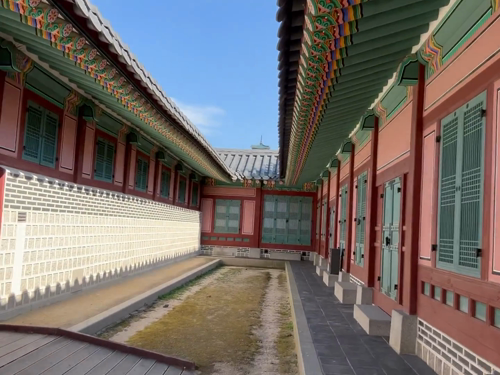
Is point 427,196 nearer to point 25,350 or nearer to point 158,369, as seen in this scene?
point 158,369

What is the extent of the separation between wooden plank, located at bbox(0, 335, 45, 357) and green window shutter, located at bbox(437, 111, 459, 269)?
423cm

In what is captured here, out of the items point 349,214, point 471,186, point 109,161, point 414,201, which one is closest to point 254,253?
point 349,214

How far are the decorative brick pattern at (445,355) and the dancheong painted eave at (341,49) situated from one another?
8.51ft

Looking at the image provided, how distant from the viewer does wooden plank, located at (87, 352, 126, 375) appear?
13.7 ft

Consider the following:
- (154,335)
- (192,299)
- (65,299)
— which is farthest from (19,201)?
(192,299)

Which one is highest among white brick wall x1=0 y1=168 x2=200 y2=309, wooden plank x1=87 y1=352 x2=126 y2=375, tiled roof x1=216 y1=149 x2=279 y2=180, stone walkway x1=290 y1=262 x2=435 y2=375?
tiled roof x1=216 y1=149 x2=279 y2=180

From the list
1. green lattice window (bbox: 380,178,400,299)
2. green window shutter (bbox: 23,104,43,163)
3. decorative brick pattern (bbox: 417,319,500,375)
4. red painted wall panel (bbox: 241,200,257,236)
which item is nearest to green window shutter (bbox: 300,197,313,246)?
red painted wall panel (bbox: 241,200,257,236)

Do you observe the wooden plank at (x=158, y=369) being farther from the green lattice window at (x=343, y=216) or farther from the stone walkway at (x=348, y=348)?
the green lattice window at (x=343, y=216)

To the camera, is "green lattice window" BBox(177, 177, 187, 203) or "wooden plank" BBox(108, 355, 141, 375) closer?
"wooden plank" BBox(108, 355, 141, 375)

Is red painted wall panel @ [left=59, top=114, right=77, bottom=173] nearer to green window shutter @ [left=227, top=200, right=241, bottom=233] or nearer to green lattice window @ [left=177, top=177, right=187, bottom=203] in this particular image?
green lattice window @ [left=177, top=177, right=187, bottom=203]

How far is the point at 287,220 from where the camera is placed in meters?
17.7

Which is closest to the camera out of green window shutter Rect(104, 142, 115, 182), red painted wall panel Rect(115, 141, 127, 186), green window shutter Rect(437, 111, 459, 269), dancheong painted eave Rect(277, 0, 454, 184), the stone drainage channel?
dancheong painted eave Rect(277, 0, 454, 184)

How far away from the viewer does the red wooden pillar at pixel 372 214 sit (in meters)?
6.69

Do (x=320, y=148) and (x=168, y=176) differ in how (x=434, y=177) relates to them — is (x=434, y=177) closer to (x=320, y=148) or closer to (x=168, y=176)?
(x=320, y=148)
